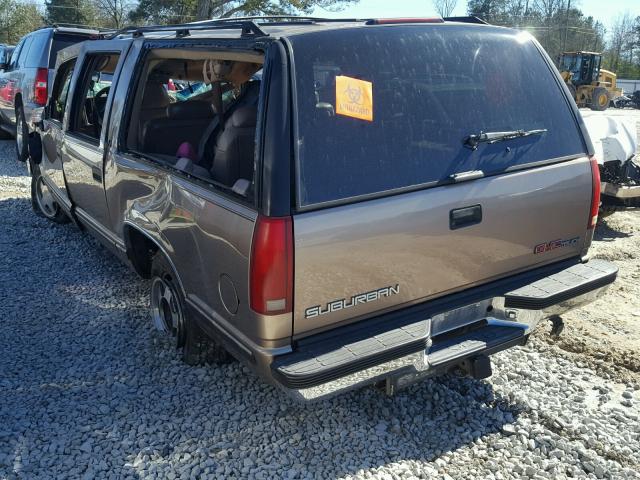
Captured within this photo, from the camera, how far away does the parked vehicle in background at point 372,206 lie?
2.57 metres

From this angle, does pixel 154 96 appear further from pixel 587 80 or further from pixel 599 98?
pixel 587 80

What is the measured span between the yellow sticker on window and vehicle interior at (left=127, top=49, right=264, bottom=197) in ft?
1.60

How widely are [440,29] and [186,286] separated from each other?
187cm

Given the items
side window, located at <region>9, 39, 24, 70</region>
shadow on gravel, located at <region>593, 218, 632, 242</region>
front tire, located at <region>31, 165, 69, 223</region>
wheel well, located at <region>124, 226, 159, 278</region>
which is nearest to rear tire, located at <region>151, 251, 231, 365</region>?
wheel well, located at <region>124, 226, 159, 278</region>

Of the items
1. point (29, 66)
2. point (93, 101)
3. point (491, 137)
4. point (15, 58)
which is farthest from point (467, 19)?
point (15, 58)

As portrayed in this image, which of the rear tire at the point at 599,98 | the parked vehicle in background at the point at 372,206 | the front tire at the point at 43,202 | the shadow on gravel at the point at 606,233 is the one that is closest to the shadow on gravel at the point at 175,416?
the parked vehicle in background at the point at 372,206

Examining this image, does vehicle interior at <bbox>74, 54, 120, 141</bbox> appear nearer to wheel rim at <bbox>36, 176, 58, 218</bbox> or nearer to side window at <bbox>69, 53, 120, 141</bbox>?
side window at <bbox>69, 53, 120, 141</bbox>

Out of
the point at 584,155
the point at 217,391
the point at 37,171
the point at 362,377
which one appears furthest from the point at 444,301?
the point at 37,171

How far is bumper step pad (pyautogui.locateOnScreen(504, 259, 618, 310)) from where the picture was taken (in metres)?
3.12

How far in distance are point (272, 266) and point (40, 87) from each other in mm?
8144

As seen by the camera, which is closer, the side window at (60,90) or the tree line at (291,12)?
the side window at (60,90)

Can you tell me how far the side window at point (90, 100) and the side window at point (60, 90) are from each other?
1.01 feet

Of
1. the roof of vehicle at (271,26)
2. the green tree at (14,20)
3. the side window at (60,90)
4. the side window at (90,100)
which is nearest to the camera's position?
the roof of vehicle at (271,26)

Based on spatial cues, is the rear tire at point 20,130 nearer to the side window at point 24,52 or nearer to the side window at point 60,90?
the side window at point 24,52
